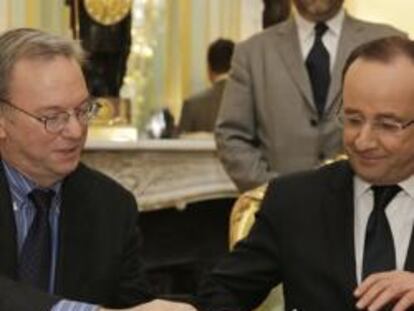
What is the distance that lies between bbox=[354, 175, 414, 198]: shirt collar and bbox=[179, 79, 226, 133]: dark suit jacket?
12.4 ft

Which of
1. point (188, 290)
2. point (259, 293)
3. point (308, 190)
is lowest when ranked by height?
point (188, 290)

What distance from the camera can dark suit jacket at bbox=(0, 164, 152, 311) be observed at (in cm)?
232

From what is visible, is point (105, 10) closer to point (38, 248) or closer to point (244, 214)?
point (244, 214)

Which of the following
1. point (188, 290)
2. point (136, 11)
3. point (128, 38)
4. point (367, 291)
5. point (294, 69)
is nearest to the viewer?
point (367, 291)

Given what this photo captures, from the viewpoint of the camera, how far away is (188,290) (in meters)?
5.89

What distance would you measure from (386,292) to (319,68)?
2.02 meters

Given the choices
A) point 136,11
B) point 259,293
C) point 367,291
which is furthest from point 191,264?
point 367,291

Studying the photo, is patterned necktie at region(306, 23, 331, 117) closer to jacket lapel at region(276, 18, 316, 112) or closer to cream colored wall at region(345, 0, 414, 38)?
jacket lapel at region(276, 18, 316, 112)

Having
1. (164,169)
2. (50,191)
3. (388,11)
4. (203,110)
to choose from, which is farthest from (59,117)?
(388,11)

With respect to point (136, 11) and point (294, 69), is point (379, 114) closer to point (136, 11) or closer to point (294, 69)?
point (294, 69)

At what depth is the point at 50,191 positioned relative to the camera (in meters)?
2.37

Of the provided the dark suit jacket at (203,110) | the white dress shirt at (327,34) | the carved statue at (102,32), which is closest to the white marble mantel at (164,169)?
the carved statue at (102,32)

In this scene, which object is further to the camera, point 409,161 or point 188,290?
point 188,290

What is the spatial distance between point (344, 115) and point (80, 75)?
589 millimetres
